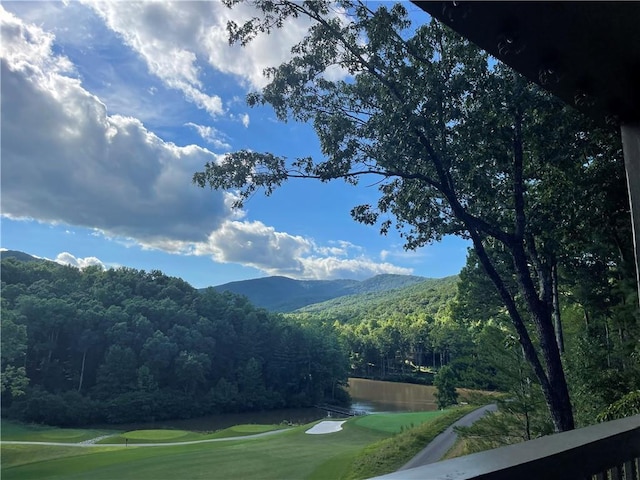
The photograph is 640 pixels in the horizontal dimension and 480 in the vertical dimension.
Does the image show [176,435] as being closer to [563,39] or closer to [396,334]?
[396,334]

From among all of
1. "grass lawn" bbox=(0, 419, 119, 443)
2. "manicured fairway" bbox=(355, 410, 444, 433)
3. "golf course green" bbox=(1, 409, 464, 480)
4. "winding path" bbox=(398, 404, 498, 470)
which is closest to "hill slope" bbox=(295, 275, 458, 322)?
"manicured fairway" bbox=(355, 410, 444, 433)

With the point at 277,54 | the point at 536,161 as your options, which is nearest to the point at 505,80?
the point at 536,161

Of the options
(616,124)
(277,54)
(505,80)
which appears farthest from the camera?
(277,54)

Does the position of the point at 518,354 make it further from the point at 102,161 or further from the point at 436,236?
the point at 102,161

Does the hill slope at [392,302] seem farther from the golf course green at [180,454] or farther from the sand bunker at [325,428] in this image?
the golf course green at [180,454]

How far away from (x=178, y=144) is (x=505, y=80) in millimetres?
5779

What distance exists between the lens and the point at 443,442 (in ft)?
25.7

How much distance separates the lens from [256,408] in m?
9.89

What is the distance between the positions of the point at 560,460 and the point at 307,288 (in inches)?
521

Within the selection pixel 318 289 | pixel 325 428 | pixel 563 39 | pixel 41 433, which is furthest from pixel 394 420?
→ pixel 563 39

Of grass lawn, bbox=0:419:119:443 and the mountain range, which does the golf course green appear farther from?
the mountain range

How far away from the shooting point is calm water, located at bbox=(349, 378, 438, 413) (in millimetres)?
11203

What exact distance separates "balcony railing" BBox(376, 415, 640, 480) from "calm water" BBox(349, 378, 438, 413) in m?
10.1

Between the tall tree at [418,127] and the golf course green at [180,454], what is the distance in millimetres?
3835
